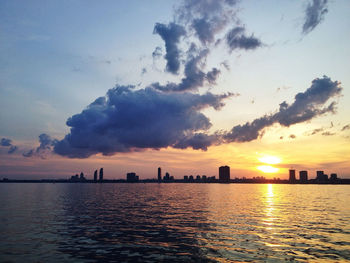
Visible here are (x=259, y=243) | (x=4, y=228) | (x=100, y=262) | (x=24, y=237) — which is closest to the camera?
(x=100, y=262)

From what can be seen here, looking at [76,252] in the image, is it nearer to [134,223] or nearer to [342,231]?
[134,223]

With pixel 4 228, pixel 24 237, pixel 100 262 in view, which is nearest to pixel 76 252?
pixel 100 262

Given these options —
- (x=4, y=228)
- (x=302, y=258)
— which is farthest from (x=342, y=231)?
(x=4, y=228)

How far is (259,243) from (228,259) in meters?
8.82

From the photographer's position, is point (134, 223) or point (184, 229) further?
point (134, 223)

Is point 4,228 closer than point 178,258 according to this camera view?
No

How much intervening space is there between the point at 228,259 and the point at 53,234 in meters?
25.3

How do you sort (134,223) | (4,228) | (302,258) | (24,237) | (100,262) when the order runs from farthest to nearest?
(134,223) → (4,228) → (24,237) → (302,258) → (100,262)

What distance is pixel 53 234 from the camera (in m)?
36.3

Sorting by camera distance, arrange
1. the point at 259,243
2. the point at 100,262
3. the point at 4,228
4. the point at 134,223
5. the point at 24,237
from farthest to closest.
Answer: the point at 134,223 < the point at 4,228 < the point at 24,237 < the point at 259,243 < the point at 100,262

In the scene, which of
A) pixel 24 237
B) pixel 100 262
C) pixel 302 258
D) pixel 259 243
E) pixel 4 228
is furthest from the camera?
pixel 4 228

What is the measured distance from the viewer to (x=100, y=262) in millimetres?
23875

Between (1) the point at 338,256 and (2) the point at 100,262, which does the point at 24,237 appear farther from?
(1) the point at 338,256

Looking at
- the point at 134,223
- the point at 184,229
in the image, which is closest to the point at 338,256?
the point at 184,229
